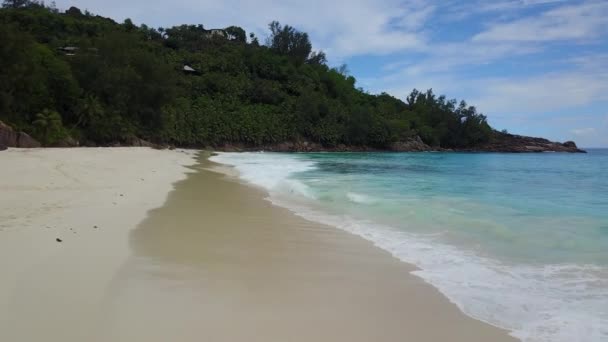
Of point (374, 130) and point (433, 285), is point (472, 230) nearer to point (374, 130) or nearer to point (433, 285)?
point (433, 285)

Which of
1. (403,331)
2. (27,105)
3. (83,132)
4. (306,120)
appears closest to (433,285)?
(403,331)

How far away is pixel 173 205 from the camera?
26.4 ft

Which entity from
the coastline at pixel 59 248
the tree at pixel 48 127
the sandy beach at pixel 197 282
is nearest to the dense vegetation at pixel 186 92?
the tree at pixel 48 127

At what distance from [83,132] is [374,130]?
56476 mm

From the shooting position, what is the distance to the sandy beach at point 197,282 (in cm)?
275

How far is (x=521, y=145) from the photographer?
99.7 m

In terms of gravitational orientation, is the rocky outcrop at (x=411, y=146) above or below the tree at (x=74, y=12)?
below

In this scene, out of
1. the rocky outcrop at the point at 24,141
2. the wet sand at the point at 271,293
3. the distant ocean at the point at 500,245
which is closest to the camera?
the wet sand at the point at 271,293

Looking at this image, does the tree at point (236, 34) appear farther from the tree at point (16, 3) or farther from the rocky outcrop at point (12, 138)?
the rocky outcrop at point (12, 138)

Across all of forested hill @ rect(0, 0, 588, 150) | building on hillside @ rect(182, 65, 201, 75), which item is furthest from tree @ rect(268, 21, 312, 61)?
building on hillside @ rect(182, 65, 201, 75)

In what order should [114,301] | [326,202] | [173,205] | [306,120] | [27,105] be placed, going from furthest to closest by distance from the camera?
[306,120]
[27,105]
[326,202]
[173,205]
[114,301]

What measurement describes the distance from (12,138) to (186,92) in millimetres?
45015

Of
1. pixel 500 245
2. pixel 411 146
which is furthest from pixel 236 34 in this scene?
pixel 500 245

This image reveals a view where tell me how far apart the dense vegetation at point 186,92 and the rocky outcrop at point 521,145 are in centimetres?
434
